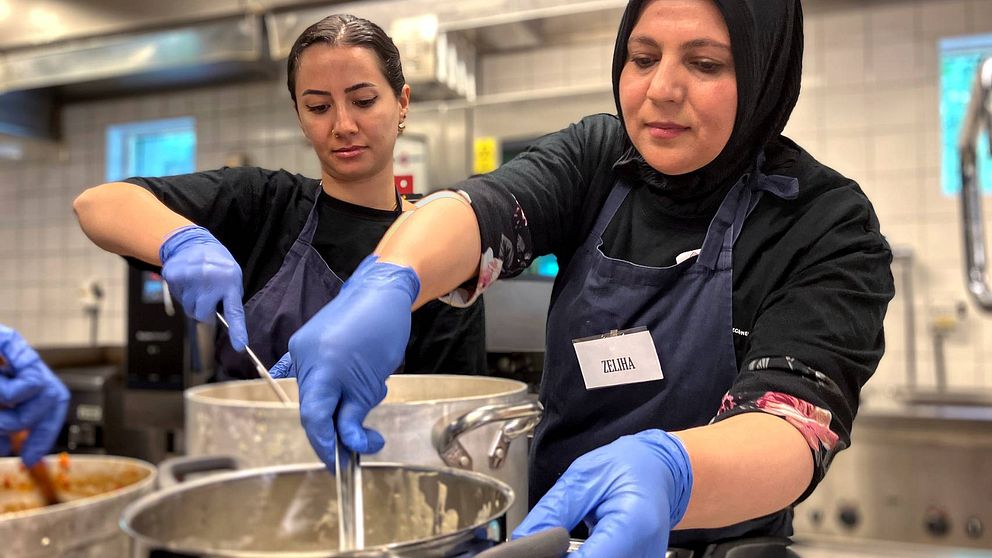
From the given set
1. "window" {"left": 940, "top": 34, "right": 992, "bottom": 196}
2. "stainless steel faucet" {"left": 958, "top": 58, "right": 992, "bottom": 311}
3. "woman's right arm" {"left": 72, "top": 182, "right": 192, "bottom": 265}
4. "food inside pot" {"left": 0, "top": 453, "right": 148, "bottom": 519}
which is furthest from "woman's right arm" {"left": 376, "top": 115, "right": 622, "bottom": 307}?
"window" {"left": 940, "top": 34, "right": 992, "bottom": 196}

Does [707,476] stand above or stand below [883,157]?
below

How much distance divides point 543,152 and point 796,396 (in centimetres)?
24

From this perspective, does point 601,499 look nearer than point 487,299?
Yes

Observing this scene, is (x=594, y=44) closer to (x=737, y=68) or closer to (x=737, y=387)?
(x=737, y=68)

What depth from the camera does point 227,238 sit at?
400 mm

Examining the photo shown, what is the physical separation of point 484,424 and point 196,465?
0.14m

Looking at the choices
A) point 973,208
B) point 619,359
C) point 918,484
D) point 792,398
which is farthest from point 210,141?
point 918,484

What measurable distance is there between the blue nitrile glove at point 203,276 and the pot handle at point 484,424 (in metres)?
0.11

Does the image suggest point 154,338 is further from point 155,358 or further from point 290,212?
point 290,212

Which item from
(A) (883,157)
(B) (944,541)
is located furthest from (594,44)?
(A) (883,157)

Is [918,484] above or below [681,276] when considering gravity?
below

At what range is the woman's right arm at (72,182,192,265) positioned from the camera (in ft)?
1.23

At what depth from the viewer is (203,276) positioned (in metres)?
0.36

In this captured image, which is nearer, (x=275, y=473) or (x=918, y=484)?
(x=275, y=473)
